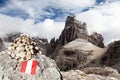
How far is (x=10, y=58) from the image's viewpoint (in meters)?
22.3

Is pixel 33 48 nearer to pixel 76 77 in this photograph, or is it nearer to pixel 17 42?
pixel 17 42

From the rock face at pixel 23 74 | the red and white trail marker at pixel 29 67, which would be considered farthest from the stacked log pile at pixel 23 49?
the red and white trail marker at pixel 29 67

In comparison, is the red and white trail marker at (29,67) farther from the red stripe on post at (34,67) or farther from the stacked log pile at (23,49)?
the stacked log pile at (23,49)

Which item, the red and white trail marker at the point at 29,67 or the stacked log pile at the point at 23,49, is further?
the stacked log pile at the point at 23,49

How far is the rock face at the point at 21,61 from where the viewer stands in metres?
21.4

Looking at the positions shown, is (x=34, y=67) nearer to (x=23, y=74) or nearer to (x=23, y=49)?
(x=23, y=74)

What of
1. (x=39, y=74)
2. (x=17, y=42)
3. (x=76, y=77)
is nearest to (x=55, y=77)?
(x=39, y=74)

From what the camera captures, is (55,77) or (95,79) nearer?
(55,77)

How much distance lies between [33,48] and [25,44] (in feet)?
2.17

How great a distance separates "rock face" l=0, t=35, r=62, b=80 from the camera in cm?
2136

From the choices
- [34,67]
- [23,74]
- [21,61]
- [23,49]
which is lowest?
[23,74]

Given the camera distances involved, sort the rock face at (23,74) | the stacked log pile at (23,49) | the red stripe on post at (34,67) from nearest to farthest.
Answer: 1. the rock face at (23,74)
2. the red stripe on post at (34,67)
3. the stacked log pile at (23,49)

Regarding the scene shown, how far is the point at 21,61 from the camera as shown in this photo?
2217 cm

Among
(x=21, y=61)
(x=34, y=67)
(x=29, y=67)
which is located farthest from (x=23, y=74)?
(x=21, y=61)
